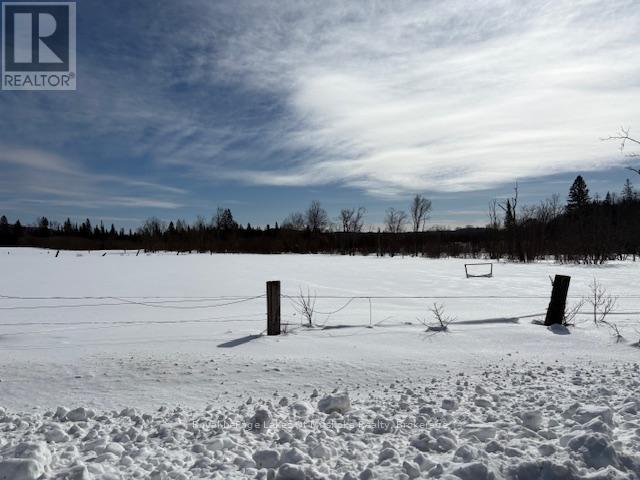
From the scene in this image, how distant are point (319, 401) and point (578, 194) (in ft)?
284

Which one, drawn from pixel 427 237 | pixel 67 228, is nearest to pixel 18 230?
pixel 67 228

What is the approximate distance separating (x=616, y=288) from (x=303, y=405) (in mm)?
18591

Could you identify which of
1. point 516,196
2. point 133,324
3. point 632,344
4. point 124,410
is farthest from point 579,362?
point 516,196

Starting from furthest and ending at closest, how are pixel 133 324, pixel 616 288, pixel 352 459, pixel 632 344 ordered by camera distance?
pixel 616 288 → pixel 133 324 → pixel 632 344 → pixel 352 459

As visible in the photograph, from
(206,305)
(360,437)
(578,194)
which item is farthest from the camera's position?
(578,194)

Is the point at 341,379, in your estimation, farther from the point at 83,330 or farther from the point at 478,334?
the point at 83,330

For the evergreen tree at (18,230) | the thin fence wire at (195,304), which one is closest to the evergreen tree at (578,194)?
the thin fence wire at (195,304)

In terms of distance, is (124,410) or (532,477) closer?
(532,477)

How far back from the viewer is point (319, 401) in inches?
178

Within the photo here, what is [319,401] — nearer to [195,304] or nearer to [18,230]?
[195,304]

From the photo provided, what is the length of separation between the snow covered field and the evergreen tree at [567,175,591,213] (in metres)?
77.2

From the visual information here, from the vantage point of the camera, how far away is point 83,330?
8727 millimetres

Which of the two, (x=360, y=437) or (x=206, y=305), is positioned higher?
(x=360, y=437)

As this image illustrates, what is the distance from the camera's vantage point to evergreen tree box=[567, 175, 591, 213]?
2951 inches
